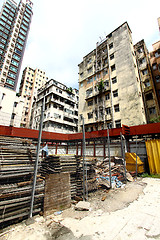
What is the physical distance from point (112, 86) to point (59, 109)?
62.1ft

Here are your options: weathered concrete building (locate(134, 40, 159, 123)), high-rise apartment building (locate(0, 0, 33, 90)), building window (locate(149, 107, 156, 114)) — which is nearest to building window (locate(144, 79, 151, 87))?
weathered concrete building (locate(134, 40, 159, 123))

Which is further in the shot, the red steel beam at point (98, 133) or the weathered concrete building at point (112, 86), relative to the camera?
the weathered concrete building at point (112, 86)

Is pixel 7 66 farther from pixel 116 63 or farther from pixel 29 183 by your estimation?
pixel 29 183

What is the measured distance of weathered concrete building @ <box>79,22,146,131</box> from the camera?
70.5 feet

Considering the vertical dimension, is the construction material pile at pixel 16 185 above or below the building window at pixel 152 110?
below

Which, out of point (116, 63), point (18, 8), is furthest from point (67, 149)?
point (18, 8)

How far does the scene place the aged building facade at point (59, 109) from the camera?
34.2m

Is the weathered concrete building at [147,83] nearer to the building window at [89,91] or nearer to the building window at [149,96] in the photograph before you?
the building window at [149,96]

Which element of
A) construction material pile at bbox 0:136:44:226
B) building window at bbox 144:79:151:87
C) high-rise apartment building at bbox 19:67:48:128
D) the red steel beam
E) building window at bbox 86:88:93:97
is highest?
high-rise apartment building at bbox 19:67:48:128

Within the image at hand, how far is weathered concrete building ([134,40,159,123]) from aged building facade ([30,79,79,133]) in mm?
23498

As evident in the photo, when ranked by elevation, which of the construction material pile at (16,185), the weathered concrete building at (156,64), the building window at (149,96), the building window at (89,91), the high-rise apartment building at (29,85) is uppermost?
the high-rise apartment building at (29,85)

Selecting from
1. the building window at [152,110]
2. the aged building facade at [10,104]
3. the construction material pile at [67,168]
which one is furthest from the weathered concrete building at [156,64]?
the aged building facade at [10,104]

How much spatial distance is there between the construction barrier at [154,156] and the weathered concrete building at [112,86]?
328 inches

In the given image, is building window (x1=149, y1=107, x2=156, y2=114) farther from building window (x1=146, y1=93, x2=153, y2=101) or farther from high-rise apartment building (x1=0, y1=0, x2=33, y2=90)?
high-rise apartment building (x1=0, y1=0, x2=33, y2=90)
